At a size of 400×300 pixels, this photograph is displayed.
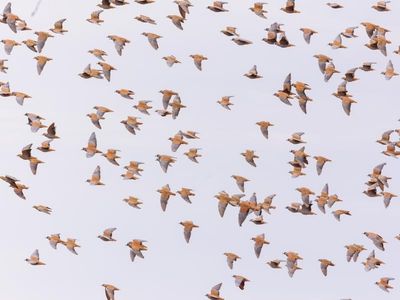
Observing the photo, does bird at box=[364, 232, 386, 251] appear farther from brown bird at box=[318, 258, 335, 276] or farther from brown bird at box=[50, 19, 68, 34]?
brown bird at box=[50, 19, 68, 34]

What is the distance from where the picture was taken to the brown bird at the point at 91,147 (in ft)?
365

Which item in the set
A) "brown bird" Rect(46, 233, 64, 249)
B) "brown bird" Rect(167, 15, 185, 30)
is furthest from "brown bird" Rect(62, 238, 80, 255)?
"brown bird" Rect(167, 15, 185, 30)

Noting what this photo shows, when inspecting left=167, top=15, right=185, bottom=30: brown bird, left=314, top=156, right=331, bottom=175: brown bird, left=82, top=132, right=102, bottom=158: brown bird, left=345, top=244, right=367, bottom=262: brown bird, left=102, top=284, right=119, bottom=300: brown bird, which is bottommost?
left=102, top=284, right=119, bottom=300: brown bird

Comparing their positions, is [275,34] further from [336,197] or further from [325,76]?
[336,197]

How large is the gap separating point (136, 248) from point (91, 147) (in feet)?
24.9

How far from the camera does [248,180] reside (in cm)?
11425

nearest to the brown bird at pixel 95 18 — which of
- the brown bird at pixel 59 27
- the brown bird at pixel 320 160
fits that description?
the brown bird at pixel 59 27

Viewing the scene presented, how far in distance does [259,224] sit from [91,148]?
12761 mm

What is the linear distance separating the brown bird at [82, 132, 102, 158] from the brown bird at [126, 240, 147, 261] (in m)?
6.70

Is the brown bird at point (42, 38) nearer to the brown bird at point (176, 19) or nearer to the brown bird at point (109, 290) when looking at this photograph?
the brown bird at point (176, 19)

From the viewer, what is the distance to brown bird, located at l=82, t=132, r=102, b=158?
111m

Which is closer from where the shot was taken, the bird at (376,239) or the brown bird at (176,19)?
the brown bird at (176,19)

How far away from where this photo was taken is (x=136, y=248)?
11269 cm

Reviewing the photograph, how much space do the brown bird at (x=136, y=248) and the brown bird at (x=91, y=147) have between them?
6699 mm
